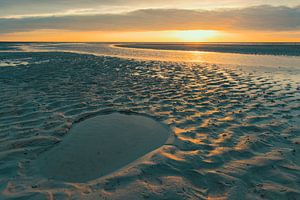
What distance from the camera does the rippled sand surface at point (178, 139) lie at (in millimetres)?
5766

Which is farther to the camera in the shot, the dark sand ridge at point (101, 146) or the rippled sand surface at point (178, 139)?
the dark sand ridge at point (101, 146)

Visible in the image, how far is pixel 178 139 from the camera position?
28.2ft

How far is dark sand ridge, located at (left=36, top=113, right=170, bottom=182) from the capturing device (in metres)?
6.59

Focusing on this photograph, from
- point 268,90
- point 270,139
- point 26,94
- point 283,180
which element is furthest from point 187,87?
point 283,180

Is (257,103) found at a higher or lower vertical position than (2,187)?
higher

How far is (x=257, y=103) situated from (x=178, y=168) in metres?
8.00

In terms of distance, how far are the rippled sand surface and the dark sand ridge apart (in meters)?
0.35

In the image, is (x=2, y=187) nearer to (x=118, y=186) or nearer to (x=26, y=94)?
(x=118, y=186)

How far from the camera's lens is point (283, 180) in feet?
20.1

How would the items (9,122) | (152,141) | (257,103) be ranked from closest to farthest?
(152,141)
(9,122)
(257,103)

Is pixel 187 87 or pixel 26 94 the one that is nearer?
pixel 26 94

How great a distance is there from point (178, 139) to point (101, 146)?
8.71 ft

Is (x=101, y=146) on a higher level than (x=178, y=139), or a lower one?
lower

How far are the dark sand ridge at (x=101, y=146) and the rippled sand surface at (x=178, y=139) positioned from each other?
0.35 meters
